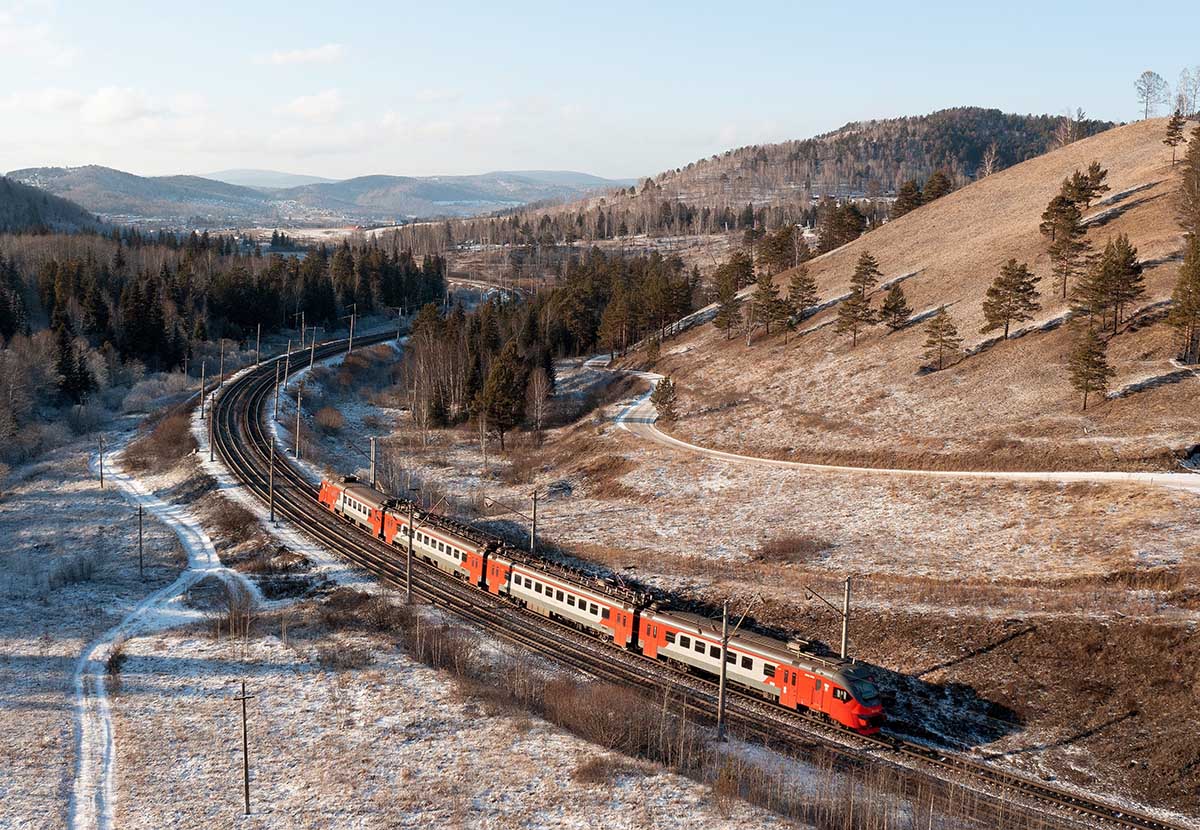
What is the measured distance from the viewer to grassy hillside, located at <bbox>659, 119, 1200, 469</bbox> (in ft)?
180

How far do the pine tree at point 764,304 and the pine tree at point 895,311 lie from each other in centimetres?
1295

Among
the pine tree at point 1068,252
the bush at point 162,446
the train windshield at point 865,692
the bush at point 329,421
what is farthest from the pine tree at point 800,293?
the train windshield at point 865,692

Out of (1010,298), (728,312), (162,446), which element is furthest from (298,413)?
(1010,298)

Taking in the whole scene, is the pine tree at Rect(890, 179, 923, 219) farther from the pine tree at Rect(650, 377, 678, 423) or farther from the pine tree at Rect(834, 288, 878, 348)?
the pine tree at Rect(650, 377, 678, 423)

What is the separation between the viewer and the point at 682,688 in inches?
1382

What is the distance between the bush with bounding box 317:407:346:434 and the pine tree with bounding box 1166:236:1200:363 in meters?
75.4

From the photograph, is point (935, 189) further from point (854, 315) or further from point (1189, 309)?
point (1189, 309)

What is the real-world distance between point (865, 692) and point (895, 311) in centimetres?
5954

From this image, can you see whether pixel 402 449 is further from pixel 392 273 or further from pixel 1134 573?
pixel 392 273

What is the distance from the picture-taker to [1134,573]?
37312 millimetres

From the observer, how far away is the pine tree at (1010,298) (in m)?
71.5

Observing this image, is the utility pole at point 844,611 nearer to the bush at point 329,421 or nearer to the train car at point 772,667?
the train car at point 772,667

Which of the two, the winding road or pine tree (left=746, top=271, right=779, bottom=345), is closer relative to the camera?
the winding road

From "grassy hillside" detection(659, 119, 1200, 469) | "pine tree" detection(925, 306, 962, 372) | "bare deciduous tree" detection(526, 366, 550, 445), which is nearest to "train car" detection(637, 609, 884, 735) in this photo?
"grassy hillside" detection(659, 119, 1200, 469)
